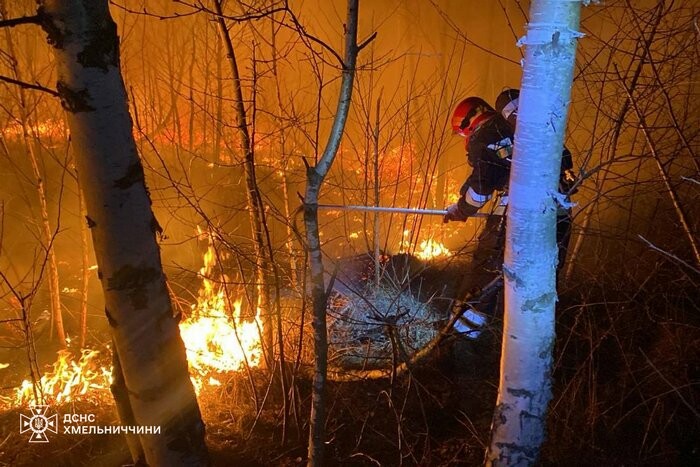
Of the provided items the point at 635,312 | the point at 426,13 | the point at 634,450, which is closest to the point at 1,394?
the point at 634,450

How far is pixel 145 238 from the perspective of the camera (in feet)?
6.20

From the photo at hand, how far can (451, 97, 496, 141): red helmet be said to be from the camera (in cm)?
442

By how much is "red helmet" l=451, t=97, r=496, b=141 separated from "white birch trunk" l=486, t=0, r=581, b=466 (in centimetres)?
221

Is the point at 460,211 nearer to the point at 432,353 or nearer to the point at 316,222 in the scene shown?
the point at 432,353

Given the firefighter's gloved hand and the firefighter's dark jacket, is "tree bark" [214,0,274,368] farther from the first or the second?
the firefighter's dark jacket

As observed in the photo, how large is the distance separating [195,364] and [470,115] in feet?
13.3

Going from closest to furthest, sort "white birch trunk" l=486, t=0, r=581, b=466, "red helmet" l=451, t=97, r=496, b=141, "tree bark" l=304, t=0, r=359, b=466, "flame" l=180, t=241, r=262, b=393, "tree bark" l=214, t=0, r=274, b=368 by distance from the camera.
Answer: "white birch trunk" l=486, t=0, r=581, b=466
"tree bark" l=304, t=0, r=359, b=466
"tree bark" l=214, t=0, r=274, b=368
"red helmet" l=451, t=97, r=496, b=141
"flame" l=180, t=241, r=262, b=393

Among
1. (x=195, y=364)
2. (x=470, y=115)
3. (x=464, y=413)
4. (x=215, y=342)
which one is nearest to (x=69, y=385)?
(x=195, y=364)

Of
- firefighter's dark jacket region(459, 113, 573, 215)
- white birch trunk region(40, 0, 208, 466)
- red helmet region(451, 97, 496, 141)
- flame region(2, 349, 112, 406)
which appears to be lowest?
flame region(2, 349, 112, 406)

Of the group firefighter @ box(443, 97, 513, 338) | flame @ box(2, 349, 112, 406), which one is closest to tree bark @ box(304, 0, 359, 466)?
firefighter @ box(443, 97, 513, 338)

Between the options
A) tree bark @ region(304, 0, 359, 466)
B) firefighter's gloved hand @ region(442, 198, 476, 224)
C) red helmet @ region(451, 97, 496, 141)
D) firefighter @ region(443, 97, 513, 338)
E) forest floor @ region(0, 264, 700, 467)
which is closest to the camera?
tree bark @ region(304, 0, 359, 466)

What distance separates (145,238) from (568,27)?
2.23 m

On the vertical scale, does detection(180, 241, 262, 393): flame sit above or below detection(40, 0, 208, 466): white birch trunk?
below

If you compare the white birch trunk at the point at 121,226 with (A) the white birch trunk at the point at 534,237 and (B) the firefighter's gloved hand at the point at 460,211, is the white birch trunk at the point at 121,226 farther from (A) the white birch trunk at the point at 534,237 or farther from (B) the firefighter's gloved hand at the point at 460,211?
(B) the firefighter's gloved hand at the point at 460,211
